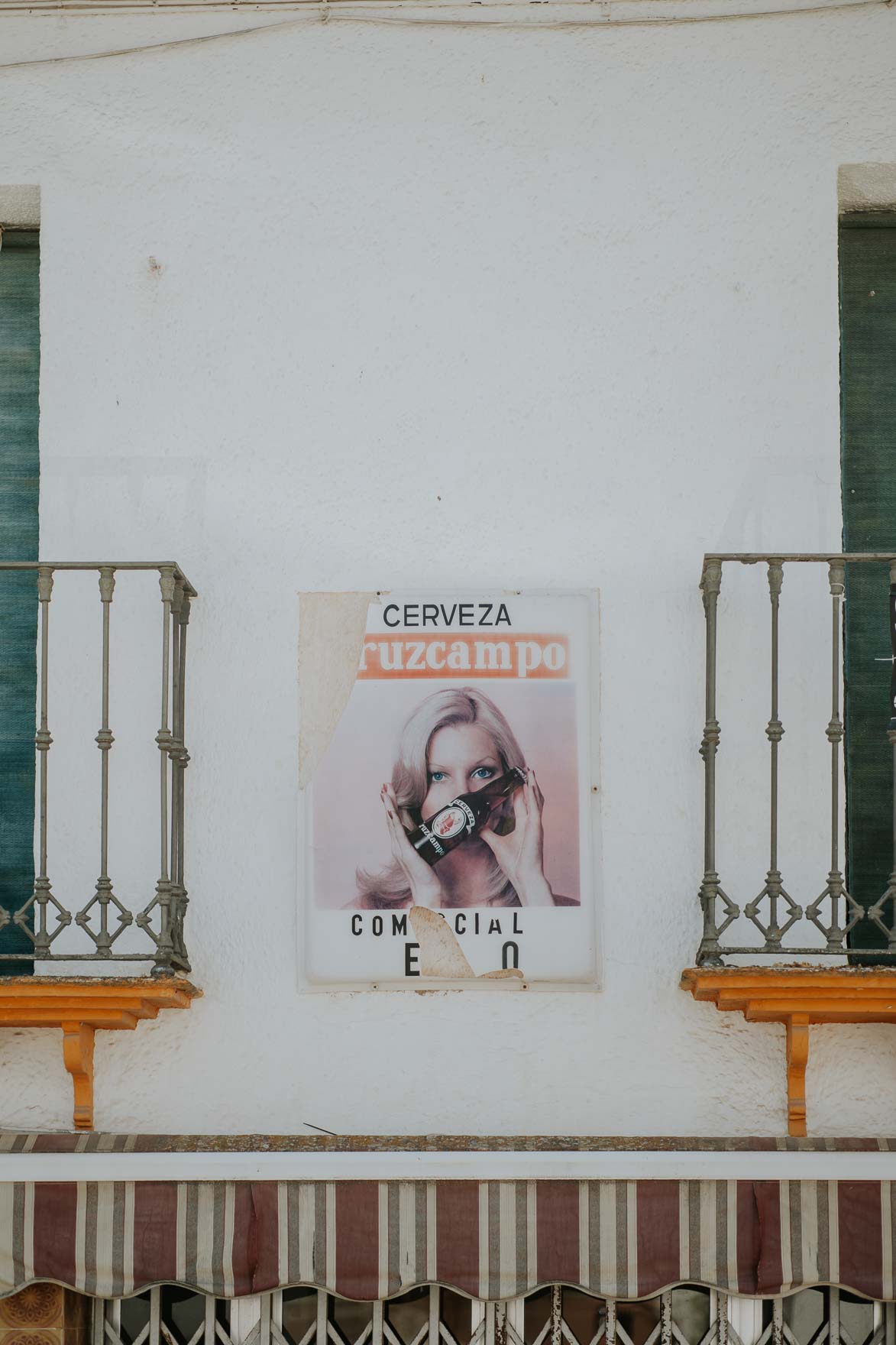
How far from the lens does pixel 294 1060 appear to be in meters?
6.21

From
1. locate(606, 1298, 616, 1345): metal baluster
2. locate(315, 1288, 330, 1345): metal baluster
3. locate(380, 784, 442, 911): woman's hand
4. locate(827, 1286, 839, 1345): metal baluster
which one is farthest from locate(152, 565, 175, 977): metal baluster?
locate(827, 1286, 839, 1345): metal baluster

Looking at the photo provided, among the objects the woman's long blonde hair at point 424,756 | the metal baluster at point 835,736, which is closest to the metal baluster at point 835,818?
the metal baluster at point 835,736

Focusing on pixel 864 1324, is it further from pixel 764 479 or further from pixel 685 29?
pixel 685 29

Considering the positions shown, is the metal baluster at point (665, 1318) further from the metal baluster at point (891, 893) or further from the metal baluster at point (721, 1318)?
the metal baluster at point (891, 893)

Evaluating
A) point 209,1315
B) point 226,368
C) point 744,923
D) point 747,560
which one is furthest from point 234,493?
point 209,1315

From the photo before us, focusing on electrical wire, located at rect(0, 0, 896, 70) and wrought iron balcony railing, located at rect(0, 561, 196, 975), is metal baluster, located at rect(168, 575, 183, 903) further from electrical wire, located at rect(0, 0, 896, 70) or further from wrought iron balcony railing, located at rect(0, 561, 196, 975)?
electrical wire, located at rect(0, 0, 896, 70)

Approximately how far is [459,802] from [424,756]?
18cm

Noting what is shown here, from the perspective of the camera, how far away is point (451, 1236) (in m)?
5.83

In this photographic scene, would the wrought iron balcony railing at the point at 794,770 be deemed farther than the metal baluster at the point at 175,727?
No

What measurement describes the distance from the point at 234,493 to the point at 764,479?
1705 mm

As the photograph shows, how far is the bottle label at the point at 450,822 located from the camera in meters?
6.29

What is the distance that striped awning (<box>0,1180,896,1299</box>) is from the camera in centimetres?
581

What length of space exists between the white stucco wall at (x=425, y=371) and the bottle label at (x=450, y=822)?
0.45 metres

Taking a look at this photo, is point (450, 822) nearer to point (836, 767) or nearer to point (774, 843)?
point (774, 843)
